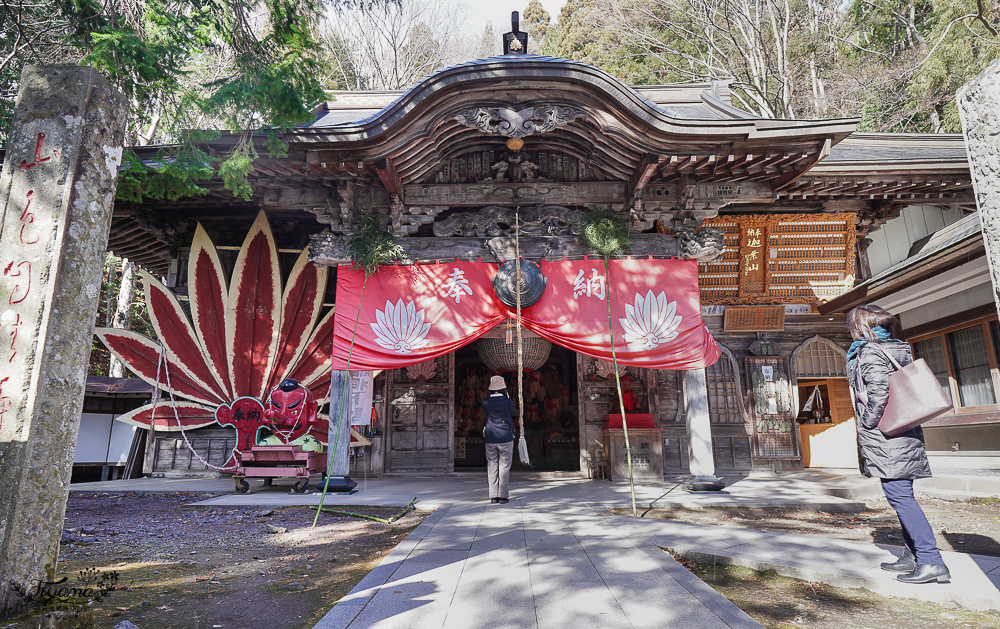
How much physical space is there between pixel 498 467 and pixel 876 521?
13.1 ft

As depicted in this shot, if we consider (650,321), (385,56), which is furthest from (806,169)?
(385,56)

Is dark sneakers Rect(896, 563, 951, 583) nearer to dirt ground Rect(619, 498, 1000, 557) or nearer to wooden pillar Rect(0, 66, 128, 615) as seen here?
dirt ground Rect(619, 498, 1000, 557)

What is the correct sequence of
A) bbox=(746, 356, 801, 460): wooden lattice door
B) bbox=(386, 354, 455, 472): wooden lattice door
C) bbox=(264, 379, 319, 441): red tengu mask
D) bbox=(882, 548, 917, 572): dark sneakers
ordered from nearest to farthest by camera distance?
bbox=(882, 548, 917, 572): dark sneakers
bbox=(264, 379, 319, 441): red tengu mask
bbox=(386, 354, 455, 472): wooden lattice door
bbox=(746, 356, 801, 460): wooden lattice door

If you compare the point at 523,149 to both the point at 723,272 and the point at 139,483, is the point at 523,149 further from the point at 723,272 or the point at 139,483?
the point at 139,483

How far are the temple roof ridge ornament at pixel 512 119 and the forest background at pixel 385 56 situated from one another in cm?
183

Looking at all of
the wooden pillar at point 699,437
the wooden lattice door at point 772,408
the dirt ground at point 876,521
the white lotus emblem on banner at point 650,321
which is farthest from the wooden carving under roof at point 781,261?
the dirt ground at point 876,521

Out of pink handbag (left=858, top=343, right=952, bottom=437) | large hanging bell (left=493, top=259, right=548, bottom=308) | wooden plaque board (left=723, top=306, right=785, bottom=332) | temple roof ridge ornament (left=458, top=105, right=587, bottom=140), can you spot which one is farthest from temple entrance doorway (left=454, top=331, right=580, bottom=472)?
pink handbag (left=858, top=343, right=952, bottom=437)

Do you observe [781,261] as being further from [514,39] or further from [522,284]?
[514,39]

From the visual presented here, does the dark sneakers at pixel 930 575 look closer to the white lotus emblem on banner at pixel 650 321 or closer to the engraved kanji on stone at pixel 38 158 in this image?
the white lotus emblem on banner at pixel 650 321

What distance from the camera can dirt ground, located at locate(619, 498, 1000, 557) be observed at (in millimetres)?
4434

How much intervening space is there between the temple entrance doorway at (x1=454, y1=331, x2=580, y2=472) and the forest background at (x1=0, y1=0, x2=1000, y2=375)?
726 centimetres

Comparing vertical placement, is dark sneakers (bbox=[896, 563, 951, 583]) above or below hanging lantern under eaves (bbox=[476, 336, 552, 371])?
below

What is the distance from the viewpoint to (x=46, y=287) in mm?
2580

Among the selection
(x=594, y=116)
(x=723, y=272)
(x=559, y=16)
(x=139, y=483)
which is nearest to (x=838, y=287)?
(x=723, y=272)
